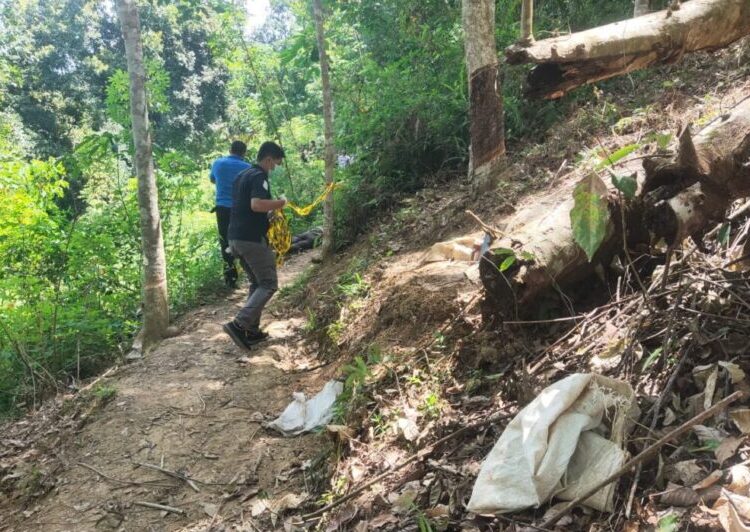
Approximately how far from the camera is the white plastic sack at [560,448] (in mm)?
1753

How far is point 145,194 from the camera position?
549 centimetres

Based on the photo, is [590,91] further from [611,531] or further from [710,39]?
[611,531]

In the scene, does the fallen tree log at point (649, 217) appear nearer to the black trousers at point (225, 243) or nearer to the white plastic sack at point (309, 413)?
the white plastic sack at point (309, 413)

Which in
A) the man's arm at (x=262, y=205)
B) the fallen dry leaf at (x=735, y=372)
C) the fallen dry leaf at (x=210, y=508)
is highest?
the man's arm at (x=262, y=205)

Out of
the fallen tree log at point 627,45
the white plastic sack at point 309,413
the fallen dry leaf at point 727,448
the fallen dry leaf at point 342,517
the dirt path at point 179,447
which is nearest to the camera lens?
the fallen dry leaf at point 727,448

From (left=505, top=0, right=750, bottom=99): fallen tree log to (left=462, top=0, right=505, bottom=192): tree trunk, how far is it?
2072mm

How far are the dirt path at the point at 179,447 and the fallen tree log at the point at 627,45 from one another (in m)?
2.68

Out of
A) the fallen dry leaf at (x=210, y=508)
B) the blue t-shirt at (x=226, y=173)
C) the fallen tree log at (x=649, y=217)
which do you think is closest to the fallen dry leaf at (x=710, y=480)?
the fallen tree log at (x=649, y=217)

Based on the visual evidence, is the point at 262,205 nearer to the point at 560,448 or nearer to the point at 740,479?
the point at 560,448

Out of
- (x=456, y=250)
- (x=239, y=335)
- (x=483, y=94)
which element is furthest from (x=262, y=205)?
(x=483, y=94)

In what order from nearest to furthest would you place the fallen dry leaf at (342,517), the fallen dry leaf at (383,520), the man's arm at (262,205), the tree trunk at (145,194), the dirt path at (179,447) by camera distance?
the fallen dry leaf at (383,520)
the fallen dry leaf at (342,517)
the dirt path at (179,447)
the man's arm at (262,205)
the tree trunk at (145,194)

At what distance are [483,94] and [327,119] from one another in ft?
7.44

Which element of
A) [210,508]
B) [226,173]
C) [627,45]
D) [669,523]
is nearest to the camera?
[669,523]

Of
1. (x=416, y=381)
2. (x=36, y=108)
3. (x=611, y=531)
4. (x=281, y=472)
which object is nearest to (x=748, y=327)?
(x=611, y=531)
